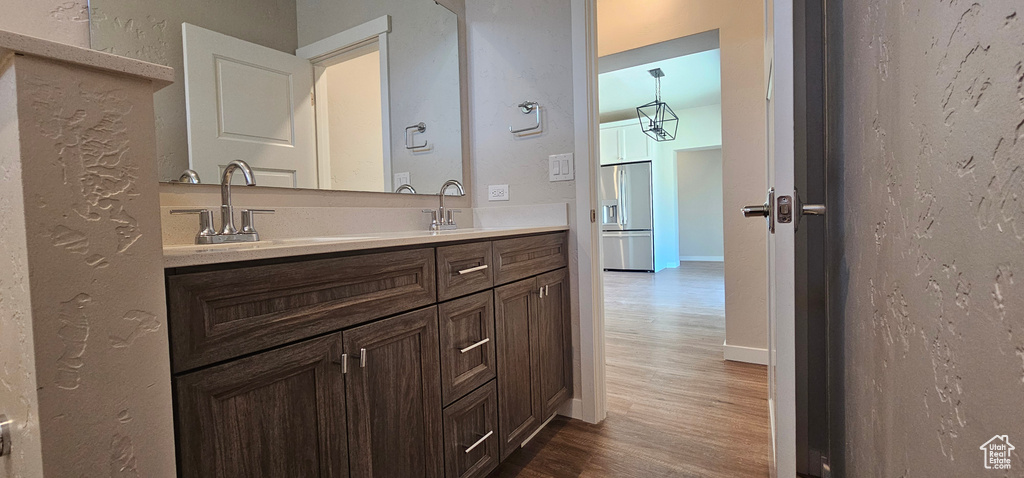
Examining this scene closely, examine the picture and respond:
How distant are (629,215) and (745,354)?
4.36 metres

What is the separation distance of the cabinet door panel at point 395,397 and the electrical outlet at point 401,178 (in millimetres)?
883

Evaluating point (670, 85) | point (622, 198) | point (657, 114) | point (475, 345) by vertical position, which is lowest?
point (475, 345)

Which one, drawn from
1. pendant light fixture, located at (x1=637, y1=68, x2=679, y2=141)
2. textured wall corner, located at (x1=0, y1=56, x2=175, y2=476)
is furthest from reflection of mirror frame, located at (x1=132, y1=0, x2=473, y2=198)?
pendant light fixture, located at (x1=637, y1=68, x2=679, y2=141)

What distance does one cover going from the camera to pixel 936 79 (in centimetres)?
43

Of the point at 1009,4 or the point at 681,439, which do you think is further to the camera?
the point at 681,439

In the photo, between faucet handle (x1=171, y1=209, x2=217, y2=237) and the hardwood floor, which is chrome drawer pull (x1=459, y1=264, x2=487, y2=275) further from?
the hardwood floor

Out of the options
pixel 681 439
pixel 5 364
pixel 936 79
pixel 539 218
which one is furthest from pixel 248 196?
pixel 681 439

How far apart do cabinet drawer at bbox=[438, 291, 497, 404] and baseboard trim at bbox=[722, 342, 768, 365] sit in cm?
190

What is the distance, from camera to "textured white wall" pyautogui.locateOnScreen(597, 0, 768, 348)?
2652 mm

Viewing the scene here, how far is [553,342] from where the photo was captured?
1.90m

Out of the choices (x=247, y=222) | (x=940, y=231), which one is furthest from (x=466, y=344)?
(x=940, y=231)

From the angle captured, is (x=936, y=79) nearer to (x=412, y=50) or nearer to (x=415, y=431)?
(x=415, y=431)

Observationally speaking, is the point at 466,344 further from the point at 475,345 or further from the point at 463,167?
the point at 463,167

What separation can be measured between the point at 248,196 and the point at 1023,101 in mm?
1583
